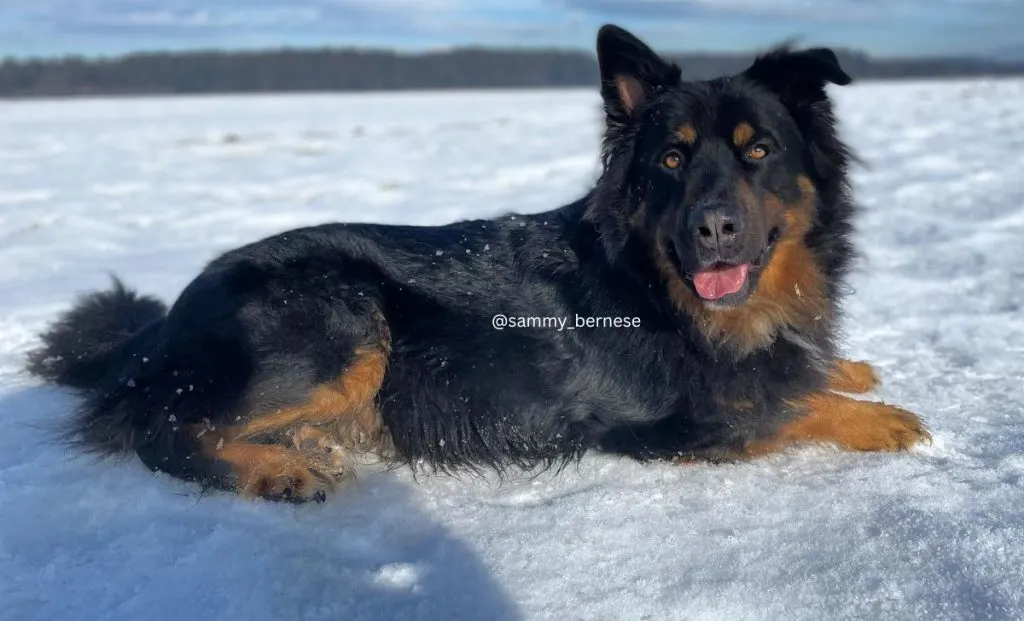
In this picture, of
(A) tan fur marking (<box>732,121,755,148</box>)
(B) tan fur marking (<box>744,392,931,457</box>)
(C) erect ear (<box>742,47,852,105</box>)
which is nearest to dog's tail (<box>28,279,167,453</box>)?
(A) tan fur marking (<box>732,121,755,148</box>)

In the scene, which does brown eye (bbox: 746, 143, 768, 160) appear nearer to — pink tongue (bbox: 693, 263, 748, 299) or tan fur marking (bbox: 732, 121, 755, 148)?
tan fur marking (bbox: 732, 121, 755, 148)

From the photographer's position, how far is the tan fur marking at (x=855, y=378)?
434 cm

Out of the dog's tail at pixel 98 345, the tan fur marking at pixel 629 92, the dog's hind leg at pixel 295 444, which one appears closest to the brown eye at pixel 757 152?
the tan fur marking at pixel 629 92

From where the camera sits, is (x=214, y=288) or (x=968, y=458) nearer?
(x=968, y=458)

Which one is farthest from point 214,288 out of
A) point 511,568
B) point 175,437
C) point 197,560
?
point 511,568

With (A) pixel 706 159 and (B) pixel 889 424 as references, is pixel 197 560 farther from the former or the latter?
(B) pixel 889 424

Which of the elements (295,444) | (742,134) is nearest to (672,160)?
(742,134)

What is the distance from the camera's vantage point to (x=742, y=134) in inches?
147

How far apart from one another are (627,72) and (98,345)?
11.4 ft

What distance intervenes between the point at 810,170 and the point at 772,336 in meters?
0.90

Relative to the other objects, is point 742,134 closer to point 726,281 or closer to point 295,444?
point 726,281

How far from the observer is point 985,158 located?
36.1 feet

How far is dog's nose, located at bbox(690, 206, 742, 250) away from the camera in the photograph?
345 cm

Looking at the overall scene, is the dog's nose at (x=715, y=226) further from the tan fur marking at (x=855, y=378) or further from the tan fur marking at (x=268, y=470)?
the tan fur marking at (x=268, y=470)
